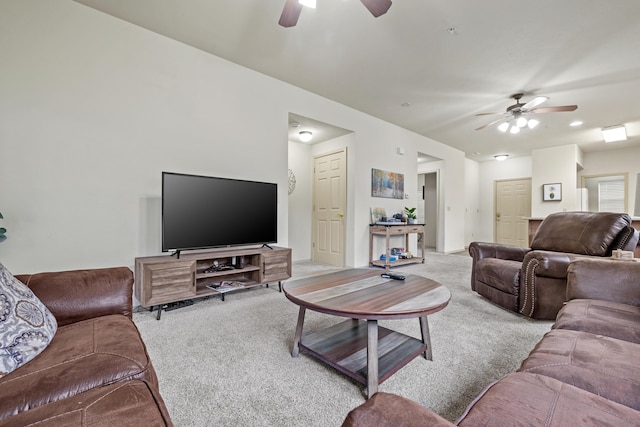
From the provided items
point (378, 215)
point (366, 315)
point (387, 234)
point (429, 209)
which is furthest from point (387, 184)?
point (366, 315)

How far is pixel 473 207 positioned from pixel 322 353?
819 centimetres

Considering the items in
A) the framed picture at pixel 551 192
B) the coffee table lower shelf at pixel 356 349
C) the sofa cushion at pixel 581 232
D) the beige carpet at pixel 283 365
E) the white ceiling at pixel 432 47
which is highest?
the white ceiling at pixel 432 47

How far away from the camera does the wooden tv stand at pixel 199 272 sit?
2402mm

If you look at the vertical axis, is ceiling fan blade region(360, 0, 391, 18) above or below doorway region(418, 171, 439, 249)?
above

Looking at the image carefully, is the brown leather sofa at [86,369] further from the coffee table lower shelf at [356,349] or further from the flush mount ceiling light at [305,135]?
the flush mount ceiling light at [305,135]

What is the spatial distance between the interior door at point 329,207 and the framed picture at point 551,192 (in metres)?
5.14

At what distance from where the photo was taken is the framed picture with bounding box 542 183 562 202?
6.31m

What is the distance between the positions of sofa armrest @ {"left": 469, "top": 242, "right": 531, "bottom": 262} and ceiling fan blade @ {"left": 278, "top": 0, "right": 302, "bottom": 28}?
106 inches

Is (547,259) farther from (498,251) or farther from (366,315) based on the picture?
(366,315)

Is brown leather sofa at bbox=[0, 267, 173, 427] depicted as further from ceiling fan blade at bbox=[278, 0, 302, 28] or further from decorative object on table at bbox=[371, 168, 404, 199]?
decorative object on table at bbox=[371, 168, 404, 199]

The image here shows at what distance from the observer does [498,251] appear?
2994mm

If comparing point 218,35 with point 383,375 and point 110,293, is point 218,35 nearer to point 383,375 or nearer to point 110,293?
point 110,293

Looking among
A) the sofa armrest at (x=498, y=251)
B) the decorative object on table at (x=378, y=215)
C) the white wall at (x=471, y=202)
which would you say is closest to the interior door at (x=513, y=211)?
the white wall at (x=471, y=202)

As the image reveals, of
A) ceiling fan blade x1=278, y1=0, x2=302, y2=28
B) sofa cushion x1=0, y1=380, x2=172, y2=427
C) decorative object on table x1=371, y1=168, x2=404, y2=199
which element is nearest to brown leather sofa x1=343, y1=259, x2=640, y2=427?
sofa cushion x1=0, y1=380, x2=172, y2=427
